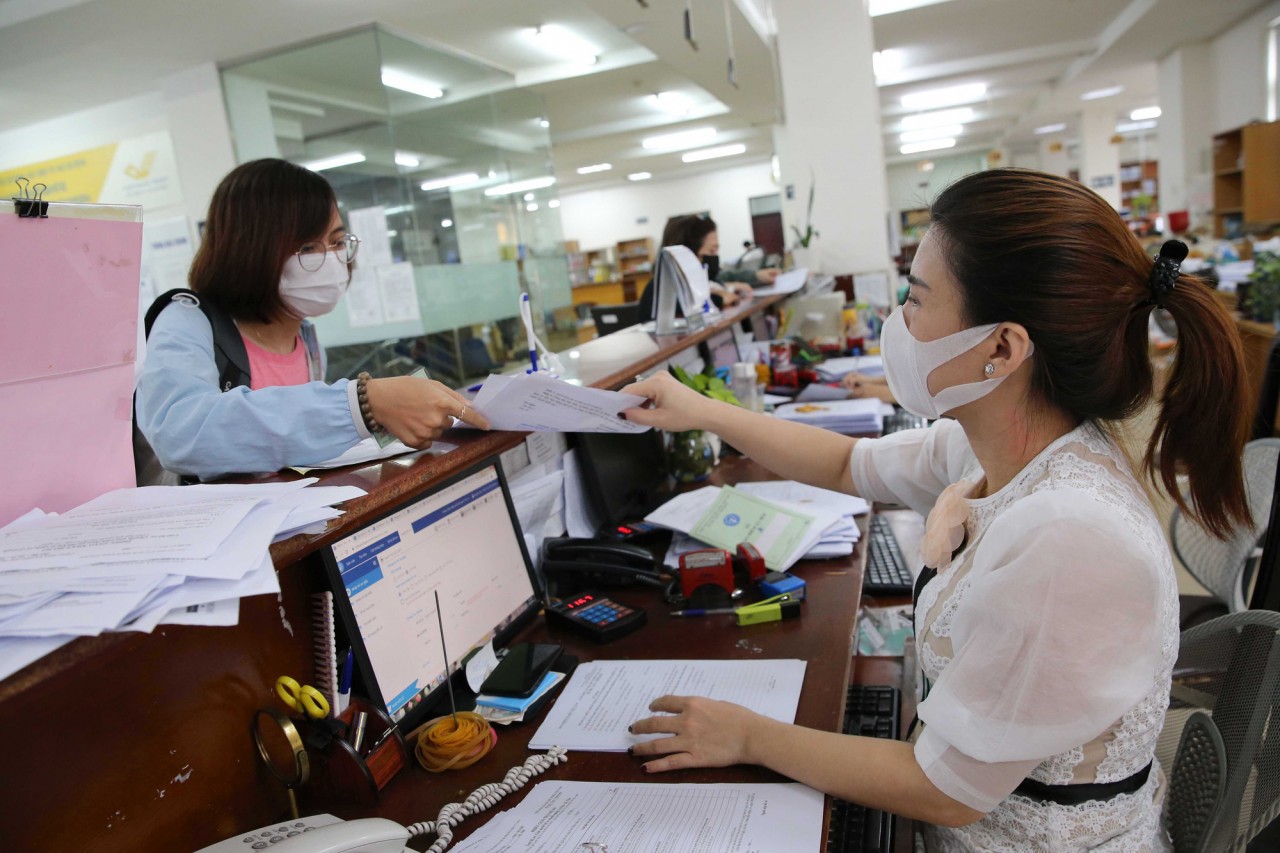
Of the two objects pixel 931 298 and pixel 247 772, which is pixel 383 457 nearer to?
pixel 247 772

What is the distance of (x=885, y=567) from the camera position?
173 centimetres

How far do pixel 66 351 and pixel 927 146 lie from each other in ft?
66.2

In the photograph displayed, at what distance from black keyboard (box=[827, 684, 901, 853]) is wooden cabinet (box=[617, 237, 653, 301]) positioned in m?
17.1

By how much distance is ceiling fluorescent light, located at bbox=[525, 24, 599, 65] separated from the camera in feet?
20.5

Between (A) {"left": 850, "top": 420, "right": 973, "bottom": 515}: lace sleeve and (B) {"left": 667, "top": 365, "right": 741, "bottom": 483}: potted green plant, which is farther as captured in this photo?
(B) {"left": 667, "top": 365, "right": 741, "bottom": 483}: potted green plant

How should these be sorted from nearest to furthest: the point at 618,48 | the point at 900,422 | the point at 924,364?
the point at 924,364 < the point at 900,422 < the point at 618,48

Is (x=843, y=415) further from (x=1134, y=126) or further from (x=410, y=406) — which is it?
(x=1134, y=126)

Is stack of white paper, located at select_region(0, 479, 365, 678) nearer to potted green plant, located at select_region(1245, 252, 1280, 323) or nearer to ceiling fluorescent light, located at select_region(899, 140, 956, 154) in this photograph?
potted green plant, located at select_region(1245, 252, 1280, 323)

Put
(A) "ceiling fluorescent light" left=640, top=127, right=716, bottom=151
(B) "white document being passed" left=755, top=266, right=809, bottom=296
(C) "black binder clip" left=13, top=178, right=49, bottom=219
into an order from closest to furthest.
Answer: (C) "black binder clip" left=13, top=178, right=49, bottom=219 → (B) "white document being passed" left=755, top=266, right=809, bottom=296 → (A) "ceiling fluorescent light" left=640, top=127, right=716, bottom=151

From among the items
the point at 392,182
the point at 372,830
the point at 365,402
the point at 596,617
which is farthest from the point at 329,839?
the point at 392,182

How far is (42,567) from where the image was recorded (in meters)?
0.60

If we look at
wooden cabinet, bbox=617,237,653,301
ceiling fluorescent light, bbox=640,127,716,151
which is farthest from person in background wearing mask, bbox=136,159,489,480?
wooden cabinet, bbox=617,237,653,301

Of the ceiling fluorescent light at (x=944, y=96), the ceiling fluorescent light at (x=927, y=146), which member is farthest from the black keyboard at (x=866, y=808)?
the ceiling fluorescent light at (x=927, y=146)

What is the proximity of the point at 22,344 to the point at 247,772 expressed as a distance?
536 mm
